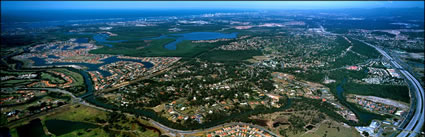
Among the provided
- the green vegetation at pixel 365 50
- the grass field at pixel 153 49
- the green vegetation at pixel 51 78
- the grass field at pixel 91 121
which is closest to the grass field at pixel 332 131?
the grass field at pixel 91 121

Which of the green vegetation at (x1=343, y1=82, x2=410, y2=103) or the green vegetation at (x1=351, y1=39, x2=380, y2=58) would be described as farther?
the green vegetation at (x1=351, y1=39, x2=380, y2=58)

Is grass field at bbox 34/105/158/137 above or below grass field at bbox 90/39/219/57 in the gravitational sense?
below

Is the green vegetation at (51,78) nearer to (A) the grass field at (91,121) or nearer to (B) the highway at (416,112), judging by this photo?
(A) the grass field at (91,121)

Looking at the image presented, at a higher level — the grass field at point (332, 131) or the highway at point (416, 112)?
the highway at point (416, 112)

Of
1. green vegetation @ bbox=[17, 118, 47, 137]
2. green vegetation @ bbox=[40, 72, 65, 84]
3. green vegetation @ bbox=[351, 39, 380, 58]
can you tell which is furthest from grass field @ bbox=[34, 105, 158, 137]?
green vegetation @ bbox=[351, 39, 380, 58]

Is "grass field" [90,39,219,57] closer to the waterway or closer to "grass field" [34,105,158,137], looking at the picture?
"grass field" [34,105,158,137]

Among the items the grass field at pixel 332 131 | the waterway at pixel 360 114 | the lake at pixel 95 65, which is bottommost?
the grass field at pixel 332 131

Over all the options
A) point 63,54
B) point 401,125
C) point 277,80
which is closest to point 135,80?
point 277,80

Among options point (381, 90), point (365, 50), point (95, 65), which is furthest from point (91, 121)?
point (365, 50)

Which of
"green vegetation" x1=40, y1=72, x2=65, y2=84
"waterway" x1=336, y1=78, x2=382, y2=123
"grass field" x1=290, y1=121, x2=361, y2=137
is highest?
"green vegetation" x1=40, y1=72, x2=65, y2=84

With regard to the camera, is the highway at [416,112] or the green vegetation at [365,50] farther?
the green vegetation at [365,50]
